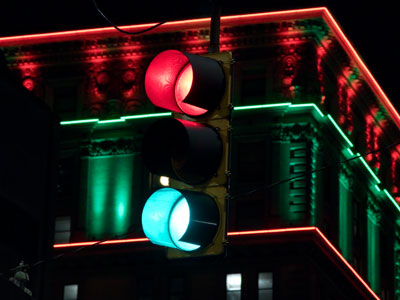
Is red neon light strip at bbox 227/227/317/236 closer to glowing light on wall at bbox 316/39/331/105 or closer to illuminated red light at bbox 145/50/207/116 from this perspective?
glowing light on wall at bbox 316/39/331/105

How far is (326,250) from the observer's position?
56.4 meters

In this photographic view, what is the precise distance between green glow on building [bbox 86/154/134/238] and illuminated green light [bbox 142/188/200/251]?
163 feet

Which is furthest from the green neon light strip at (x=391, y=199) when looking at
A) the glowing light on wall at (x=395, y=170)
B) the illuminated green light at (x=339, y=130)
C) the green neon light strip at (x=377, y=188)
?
the illuminated green light at (x=339, y=130)

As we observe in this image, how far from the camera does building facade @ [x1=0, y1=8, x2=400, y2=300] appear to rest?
56.5 metres

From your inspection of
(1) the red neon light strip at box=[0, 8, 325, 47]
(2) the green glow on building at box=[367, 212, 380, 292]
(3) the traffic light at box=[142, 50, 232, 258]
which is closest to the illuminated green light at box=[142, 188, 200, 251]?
(3) the traffic light at box=[142, 50, 232, 258]

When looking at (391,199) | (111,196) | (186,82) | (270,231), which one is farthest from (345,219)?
(186,82)

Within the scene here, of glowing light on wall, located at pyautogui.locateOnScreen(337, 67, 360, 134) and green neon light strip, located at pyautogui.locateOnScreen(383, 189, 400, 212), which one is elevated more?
glowing light on wall, located at pyautogui.locateOnScreen(337, 67, 360, 134)

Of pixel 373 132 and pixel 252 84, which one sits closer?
pixel 252 84

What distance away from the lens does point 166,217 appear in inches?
369

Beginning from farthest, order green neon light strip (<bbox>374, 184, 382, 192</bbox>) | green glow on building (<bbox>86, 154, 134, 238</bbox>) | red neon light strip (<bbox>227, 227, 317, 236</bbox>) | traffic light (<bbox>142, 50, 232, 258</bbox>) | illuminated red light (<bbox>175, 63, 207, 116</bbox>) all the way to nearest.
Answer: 1. green neon light strip (<bbox>374, 184, 382, 192</bbox>)
2. green glow on building (<bbox>86, 154, 134, 238</bbox>)
3. red neon light strip (<bbox>227, 227, 317, 236</bbox>)
4. illuminated red light (<bbox>175, 63, 207, 116</bbox>)
5. traffic light (<bbox>142, 50, 232, 258</bbox>)

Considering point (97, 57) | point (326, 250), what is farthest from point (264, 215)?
point (97, 57)

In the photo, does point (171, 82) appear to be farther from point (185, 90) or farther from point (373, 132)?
point (373, 132)

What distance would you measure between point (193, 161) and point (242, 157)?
1938 inches

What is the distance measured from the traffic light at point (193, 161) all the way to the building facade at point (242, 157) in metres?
45.8
